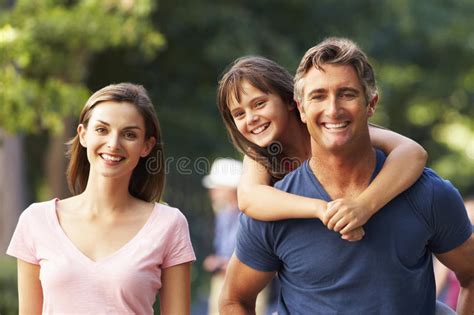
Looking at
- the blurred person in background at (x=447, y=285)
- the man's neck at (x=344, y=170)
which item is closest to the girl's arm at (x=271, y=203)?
the man's neck at (x=344, y=170)

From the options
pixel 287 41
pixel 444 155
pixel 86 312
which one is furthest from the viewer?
pixel 444 155

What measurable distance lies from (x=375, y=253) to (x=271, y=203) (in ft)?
1.50

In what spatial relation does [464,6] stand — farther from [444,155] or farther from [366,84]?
[366,84]

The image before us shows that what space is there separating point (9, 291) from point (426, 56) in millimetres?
11343

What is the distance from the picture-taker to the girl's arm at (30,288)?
4.24 metres

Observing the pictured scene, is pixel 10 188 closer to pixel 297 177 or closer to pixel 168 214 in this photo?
pixel 168 214

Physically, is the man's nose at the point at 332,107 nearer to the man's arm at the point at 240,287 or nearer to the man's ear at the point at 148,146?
the man's arm at the point at 240,287

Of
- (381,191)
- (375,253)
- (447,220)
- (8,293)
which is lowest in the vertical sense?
(8,293)

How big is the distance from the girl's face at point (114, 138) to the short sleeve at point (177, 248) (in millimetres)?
323

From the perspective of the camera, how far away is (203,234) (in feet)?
60.4

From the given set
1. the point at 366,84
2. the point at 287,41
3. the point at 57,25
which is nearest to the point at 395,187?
the point at 366,84

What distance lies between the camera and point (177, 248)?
431 centimetres

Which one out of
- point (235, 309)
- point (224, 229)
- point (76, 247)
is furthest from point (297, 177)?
point (224, 229)

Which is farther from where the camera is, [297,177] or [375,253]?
[297,177]
